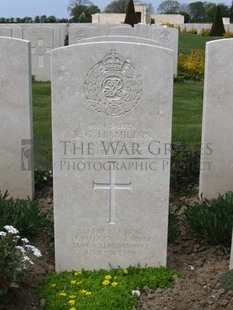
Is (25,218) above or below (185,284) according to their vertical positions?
above

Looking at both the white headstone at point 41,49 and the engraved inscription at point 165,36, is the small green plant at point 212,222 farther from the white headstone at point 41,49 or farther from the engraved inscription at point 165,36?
the engraved inscription at point 165,36

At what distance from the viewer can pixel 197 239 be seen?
433 cm

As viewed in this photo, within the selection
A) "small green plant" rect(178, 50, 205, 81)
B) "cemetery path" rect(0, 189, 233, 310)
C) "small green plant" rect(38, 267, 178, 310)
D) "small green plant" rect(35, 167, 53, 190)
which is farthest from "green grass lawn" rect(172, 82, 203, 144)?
"small green plant" rect(38, 267, 178, 310)

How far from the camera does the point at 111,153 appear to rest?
369 cm

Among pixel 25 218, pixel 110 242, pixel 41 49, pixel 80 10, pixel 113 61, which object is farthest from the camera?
pixel 80 10

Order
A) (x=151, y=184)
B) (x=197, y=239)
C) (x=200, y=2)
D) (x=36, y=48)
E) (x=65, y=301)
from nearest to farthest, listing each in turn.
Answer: (x=65, y=301) → (x=151, y=184) → (x=197, y=239) → (x=36, y=48) → (x=200, y=2)

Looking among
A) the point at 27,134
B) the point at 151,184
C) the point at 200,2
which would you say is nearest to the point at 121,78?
the point at 151,184

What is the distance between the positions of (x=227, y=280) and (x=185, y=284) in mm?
314

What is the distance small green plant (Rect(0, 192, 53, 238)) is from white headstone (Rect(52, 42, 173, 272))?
501 millimetres

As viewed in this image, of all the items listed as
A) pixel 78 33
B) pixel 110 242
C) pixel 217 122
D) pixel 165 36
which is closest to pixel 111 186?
pixel 110 242

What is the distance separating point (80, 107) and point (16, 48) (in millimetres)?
1719

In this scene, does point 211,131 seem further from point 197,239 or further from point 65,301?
point 65,301

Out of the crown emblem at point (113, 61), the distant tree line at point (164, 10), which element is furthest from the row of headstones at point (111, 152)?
the distant tree line at point (164, 10)

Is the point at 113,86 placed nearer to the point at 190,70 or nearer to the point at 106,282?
the point at 106,282
